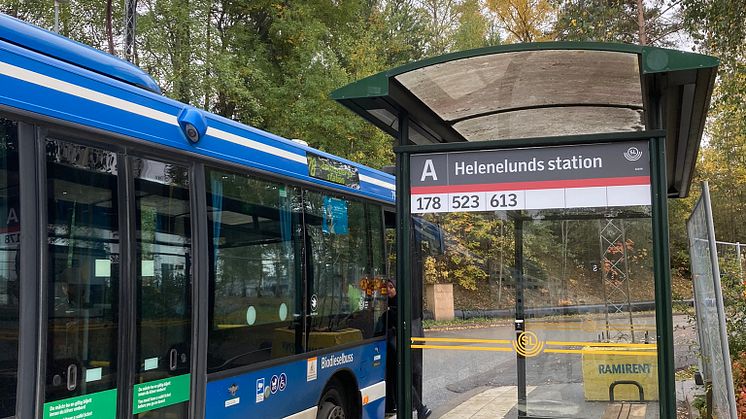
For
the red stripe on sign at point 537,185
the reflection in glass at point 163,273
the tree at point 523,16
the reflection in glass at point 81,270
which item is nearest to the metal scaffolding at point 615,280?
the red stripe on sign at point 537,185

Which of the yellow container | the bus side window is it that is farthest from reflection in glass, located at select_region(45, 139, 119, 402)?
the yellow container

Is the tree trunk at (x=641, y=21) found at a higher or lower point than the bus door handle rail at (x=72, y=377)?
higher

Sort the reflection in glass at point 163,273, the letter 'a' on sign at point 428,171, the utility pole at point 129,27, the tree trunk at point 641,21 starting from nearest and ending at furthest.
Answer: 1. the reflection in glass at point 163,273
2. the letter 'a' on sign at point 428,171
3. the utility pole at point 129,27
4. the tree trunk at point 641,21

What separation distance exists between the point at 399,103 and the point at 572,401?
2640mm

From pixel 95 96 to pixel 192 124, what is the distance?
855 mm

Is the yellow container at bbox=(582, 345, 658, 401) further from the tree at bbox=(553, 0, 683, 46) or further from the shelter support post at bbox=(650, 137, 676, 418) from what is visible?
the tree at bbox=(553, 0, 683, 46)

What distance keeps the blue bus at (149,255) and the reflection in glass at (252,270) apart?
0.01 meters

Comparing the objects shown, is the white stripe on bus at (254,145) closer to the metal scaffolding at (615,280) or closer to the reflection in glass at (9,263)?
the reflection in glass at (9,263)

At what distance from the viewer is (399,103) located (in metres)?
4.85

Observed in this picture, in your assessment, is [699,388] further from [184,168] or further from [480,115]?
[184,168]


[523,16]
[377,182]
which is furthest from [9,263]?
[523,16]

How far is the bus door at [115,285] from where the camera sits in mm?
3539

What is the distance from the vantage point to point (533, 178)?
4.53 metres

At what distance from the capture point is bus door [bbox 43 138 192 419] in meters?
3.54
